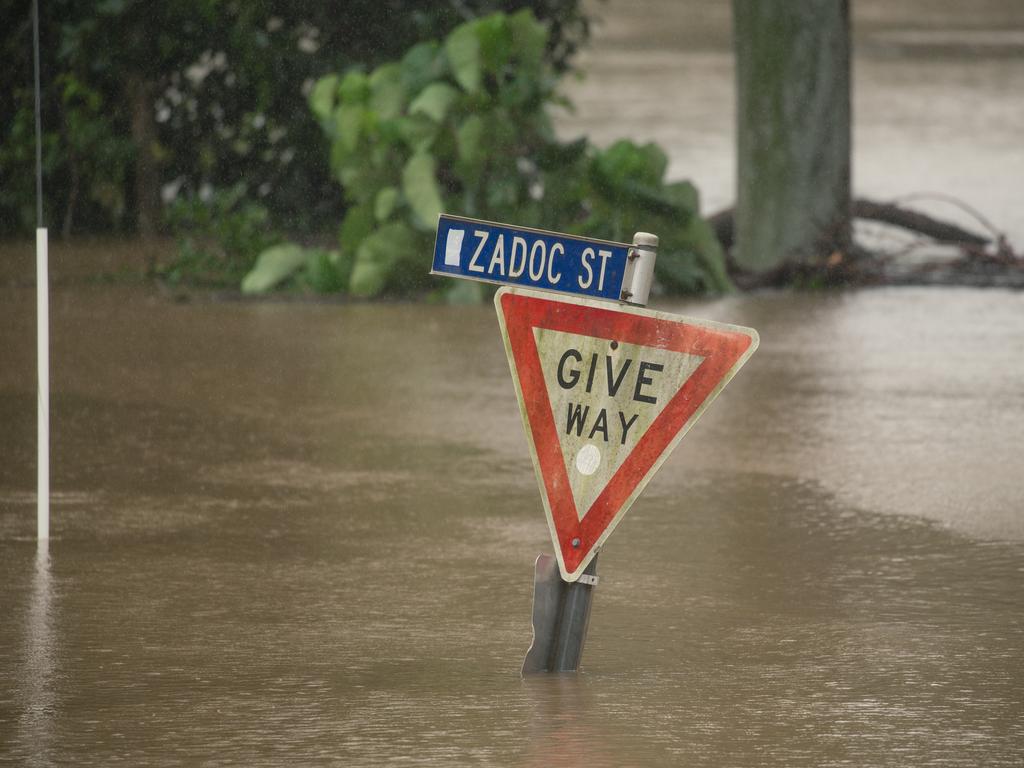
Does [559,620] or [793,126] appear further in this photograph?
[793,126]

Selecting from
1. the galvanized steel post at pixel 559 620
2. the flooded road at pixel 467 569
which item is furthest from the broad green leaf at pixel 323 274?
the galvanized steel post at pixel 559 620

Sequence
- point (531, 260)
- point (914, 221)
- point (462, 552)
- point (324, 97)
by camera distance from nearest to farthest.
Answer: point (531, 260), point (462, 552), point (324, 97), point (914, 221)

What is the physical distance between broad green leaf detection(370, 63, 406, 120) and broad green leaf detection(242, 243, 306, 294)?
3.66ft

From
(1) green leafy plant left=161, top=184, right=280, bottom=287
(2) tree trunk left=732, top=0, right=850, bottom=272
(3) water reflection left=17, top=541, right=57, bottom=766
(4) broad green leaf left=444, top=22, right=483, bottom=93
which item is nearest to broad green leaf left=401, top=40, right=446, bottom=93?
(4) broad green leaf left=444, top=22, right=483, bottom=93

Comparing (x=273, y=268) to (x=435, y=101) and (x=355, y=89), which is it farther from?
(x=435, y=101)

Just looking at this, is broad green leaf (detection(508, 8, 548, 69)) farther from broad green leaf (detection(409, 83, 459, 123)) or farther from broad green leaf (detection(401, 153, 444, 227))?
broad green leaf (detection(401, 153, 444, 227))

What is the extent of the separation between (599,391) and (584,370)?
0.06 m

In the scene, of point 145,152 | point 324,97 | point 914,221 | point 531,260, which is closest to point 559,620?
point 531,260

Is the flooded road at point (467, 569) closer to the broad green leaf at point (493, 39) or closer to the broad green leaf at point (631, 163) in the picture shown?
the broad green leaf at point (631, 163)

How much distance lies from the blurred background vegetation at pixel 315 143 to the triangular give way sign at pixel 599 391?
872 cm

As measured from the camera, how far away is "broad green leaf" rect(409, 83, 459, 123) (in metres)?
14.2

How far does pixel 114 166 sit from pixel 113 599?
434 inches

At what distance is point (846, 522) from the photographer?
7.65 m

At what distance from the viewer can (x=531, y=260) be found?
531 centimetres
